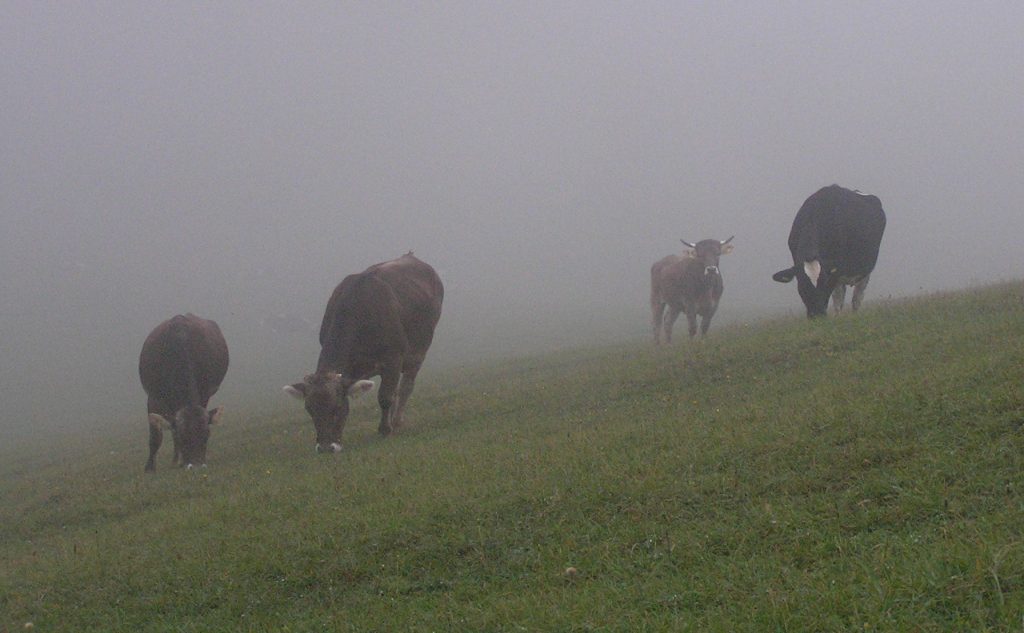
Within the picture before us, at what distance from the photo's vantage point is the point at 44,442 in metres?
27.8

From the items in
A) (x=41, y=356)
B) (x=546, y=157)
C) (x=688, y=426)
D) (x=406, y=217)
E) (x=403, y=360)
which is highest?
(x=546, y=157)

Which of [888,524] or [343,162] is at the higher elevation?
[343,162]

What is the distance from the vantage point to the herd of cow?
1333 centimetres

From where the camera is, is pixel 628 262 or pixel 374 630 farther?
pixel 628 262

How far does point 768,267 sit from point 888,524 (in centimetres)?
6827

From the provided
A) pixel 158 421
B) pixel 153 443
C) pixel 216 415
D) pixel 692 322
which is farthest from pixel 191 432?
pixel 692 322

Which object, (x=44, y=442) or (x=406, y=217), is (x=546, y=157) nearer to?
(x=406, y=217)

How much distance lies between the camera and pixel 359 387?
12.9 m

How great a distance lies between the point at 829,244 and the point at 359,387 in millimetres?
8170

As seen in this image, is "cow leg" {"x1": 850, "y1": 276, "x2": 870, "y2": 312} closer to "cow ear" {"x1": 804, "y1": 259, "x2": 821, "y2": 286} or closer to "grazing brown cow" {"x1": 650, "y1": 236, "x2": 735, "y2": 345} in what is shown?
"cow ear" {"x1": 804, "y1": 259, "x2": 821, "y2": 286}

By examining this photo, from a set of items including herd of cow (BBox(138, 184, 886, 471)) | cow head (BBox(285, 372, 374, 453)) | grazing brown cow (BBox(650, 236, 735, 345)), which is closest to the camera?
cow head (BBox(285, 372, 374, 453))

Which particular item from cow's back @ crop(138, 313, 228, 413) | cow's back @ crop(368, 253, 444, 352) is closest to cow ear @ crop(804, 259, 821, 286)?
cow's back @ crop(368, 253, 444, 352)

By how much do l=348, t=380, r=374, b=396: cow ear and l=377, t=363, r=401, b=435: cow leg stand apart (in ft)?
1.55

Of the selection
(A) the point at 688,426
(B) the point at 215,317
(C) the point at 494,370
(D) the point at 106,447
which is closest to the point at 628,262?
(B) the point at 215,317
